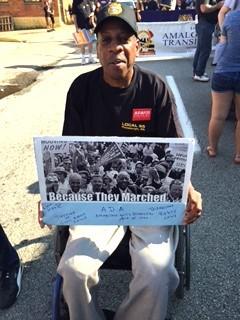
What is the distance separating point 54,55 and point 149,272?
36.6ft

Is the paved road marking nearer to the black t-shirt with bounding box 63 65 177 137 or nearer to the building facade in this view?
the black t-shirt with bounding box 63 65 177 137

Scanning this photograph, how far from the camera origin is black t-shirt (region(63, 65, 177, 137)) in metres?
2.26

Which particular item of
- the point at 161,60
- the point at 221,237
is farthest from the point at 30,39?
the point at 221,237

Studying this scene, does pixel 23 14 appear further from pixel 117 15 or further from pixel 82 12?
pixel 117 15

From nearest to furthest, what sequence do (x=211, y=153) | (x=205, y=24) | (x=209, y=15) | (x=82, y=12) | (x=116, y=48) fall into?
1. (x=116, y=48)
2. (x=211, y=153)
3. (x=209, y=15)
4. (x=205, y=24)
5. (x=82, y=12)

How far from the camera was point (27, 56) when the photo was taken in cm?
1216

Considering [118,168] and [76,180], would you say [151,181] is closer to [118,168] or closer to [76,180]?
[118,168]

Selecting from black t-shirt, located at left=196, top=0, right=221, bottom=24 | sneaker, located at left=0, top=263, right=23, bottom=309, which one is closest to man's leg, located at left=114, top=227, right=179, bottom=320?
sneaker, located at left=0, top=263, right=23, bottom=309

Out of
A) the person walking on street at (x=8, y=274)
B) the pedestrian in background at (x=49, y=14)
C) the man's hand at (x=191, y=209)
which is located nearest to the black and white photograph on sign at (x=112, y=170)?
the man's hand at (x=191, y=209)

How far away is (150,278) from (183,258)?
0.43m

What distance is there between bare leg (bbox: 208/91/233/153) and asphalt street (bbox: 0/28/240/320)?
20 cm

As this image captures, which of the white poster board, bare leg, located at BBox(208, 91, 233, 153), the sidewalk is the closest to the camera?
the white poster board

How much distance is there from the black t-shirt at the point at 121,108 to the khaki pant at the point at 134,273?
57cm

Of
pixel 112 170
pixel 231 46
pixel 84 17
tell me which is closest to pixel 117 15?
pixel 112 170
